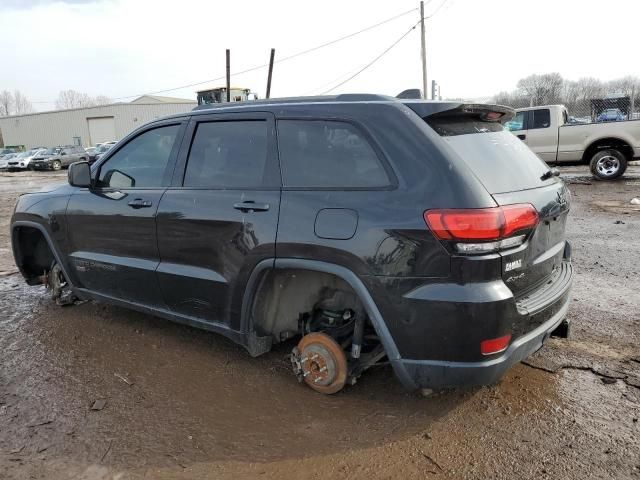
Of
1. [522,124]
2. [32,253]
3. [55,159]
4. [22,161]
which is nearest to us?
[32,253]

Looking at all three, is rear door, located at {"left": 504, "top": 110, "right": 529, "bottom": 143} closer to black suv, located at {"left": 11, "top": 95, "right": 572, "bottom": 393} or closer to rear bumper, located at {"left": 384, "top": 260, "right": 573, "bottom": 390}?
black suv, located at {"left": 11, "top": 95, "right": 572, "bottom": 393}

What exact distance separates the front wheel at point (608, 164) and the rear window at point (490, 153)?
11189 mm

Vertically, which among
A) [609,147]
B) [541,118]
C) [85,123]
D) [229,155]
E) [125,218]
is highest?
[85,123]

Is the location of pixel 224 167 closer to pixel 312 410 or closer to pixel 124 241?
pixel 124 241

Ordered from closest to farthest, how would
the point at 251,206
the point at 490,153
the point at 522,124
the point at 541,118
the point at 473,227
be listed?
1. the point at 473,227
2. the point at 490,153
3. the point at 251,206
4. the point at 541,118
5. the point at 522,124

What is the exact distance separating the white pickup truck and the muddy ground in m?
9.71

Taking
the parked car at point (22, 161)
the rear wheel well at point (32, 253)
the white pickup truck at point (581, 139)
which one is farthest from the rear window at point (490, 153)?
the parked car at point (22, 161)

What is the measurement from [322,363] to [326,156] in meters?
1.24

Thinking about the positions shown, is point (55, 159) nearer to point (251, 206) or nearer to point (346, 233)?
point (251, 206)

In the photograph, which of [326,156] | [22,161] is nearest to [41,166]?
[22,161]

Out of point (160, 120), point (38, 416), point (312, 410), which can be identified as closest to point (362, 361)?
point (312, 410)

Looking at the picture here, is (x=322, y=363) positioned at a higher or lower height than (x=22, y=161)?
lower

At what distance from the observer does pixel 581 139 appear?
1279cm

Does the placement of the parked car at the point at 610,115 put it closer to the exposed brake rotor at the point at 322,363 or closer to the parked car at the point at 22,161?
the exposed brake rotor at the point at 322,363
